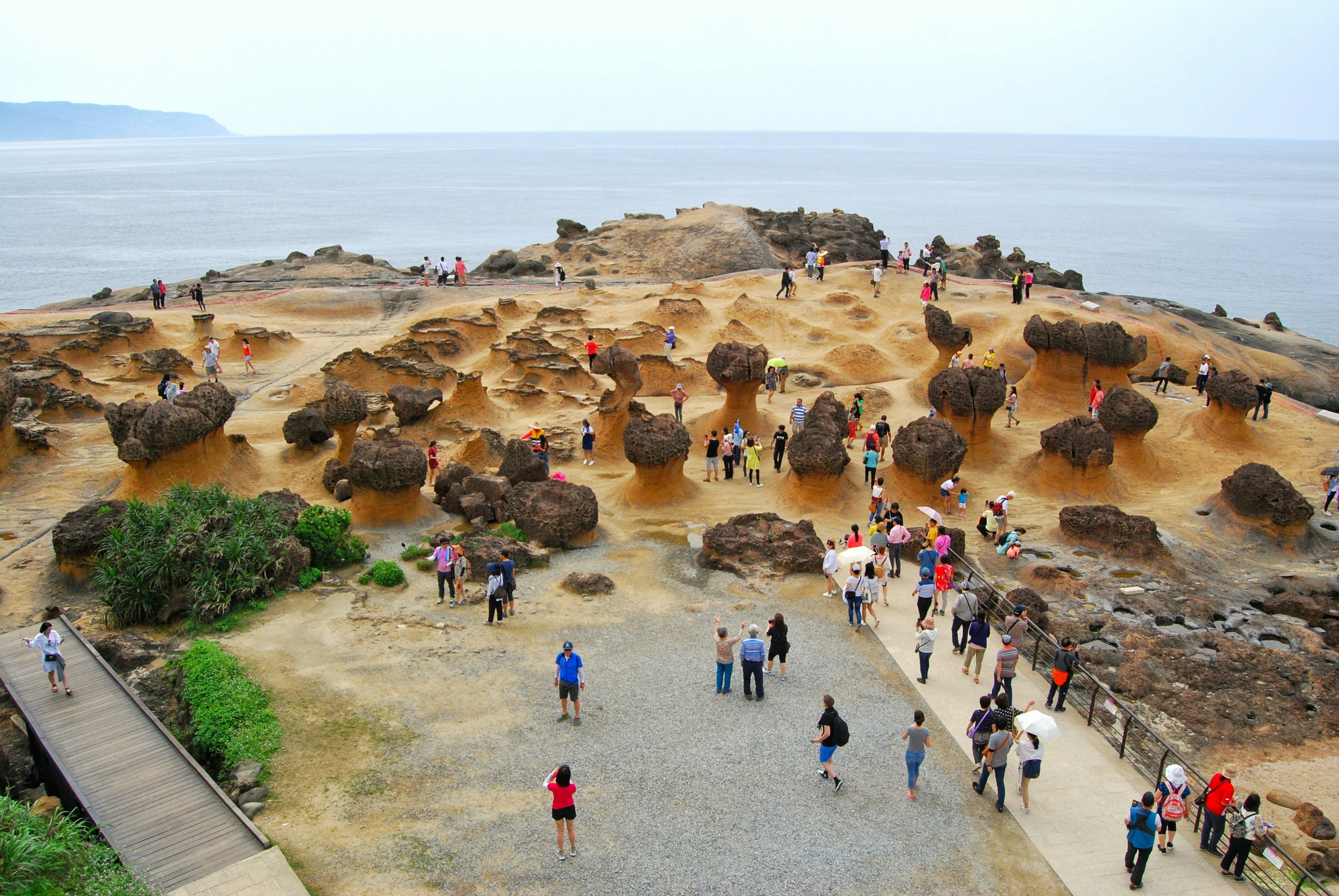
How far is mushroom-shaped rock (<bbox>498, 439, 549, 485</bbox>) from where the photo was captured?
76.8 ft

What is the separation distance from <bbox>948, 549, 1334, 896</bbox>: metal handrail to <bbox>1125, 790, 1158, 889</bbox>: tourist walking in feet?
4.33

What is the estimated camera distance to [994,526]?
22406 mm

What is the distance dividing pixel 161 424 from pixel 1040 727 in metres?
20.2

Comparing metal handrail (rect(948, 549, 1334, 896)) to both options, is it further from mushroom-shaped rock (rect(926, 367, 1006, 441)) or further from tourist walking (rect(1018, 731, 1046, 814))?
mushroom-shaped rock (rect(926, 367, 1006, 441))

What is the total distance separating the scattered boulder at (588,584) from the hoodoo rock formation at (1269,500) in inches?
616

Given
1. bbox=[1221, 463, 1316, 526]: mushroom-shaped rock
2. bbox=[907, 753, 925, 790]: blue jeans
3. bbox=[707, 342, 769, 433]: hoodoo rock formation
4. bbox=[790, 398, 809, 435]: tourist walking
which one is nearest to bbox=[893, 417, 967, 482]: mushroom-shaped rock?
bbox=[790, 398, 809, 435]: tourist walking

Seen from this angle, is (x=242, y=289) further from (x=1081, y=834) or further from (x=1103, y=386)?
(x=1081, y=834)

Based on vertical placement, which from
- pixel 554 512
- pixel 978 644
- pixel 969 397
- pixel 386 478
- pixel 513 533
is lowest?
pixel 513 533

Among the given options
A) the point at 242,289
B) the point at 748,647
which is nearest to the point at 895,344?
the point at 748,647

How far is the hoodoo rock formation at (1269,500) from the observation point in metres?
22.6

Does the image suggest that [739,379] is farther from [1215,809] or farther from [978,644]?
[1215,809]

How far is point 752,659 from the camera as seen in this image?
14.4 m

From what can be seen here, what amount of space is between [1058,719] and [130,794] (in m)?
12.7

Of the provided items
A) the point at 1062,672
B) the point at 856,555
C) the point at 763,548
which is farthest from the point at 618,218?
the point at 1062,672
